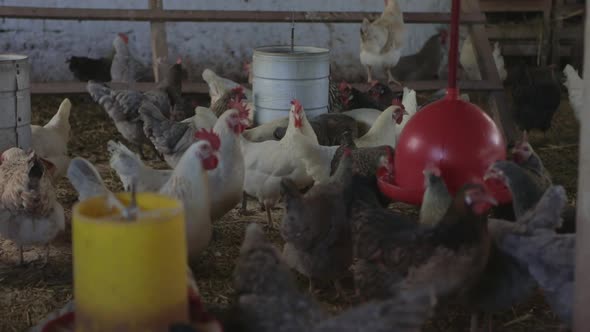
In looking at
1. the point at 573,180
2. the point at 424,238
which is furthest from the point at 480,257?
the point at 573,180

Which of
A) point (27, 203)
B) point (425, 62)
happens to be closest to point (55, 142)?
point (27, 203)

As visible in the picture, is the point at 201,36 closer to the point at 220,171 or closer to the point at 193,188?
the point at 220,171

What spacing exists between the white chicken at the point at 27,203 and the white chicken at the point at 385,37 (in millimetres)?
4127

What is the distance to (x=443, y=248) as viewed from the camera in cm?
298

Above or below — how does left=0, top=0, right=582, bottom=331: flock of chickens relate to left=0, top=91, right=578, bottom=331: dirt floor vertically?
above

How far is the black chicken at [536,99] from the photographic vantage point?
6.41 m

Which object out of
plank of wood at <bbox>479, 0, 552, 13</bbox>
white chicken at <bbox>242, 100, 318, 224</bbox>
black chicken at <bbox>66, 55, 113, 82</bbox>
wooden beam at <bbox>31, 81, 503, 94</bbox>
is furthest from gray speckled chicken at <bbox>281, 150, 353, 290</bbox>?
plank of wood at <bbox>479, 0, 552, 13</bbox>

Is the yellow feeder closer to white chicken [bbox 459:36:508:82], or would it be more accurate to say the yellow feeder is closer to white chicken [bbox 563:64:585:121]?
white chicken [bbox 563:64:585:121]

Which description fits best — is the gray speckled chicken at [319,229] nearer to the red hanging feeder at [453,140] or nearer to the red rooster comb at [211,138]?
the red hanging feeder at [453,140]

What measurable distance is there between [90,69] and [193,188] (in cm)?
511

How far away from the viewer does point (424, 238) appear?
3.05 metres

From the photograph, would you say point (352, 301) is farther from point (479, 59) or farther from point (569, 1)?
point (569, 1)

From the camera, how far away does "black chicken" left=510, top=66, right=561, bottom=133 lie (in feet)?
21.0

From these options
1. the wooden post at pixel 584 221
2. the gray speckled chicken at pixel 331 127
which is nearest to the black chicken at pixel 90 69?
the gray speckled chicken at pixel 331 127
